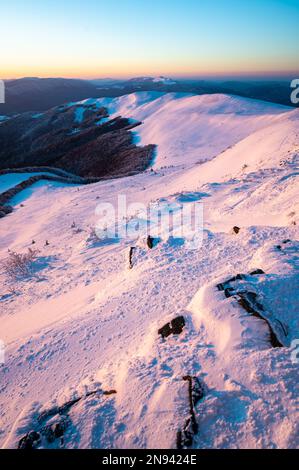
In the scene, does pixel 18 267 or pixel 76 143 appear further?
pixel 76 143

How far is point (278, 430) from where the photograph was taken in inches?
102

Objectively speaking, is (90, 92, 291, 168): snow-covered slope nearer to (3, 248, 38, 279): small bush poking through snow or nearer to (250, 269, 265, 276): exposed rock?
(3, 248, 38, 279): small bush poking through snow

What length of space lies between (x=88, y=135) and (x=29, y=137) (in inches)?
1038

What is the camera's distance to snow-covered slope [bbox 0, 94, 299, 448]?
286 cm

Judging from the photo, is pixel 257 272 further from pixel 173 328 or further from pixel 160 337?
pixel 160 337

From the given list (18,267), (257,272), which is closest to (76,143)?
(18,267)

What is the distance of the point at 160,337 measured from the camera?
4.02m

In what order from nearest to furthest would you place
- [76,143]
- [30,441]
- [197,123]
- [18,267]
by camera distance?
[30,441] < [18,267] < [197,123] < [76,143]

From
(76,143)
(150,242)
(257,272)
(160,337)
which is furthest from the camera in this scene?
(76,143)

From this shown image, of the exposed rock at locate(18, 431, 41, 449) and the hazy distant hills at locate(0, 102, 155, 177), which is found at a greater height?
the hazy distant hills at locate(0, 102, 155, 177)

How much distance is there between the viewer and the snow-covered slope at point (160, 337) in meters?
2.86

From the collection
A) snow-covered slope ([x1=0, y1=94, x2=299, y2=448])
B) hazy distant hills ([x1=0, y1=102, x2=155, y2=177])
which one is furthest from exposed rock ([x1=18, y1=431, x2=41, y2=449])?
hazy distant hills ([x1=0, y1=102, x2=155, y2=177])
